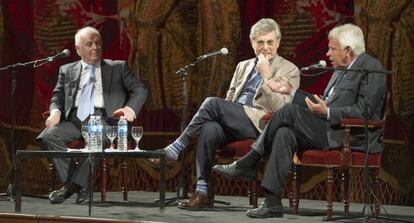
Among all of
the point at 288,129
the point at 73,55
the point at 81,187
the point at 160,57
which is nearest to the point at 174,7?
the point at 160,57

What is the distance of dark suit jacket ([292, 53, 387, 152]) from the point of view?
4.56 m

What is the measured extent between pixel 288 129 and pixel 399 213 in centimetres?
99

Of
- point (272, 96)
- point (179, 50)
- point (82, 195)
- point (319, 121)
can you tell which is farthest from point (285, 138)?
point (179, 50)

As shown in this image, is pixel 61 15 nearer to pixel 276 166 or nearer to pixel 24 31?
pixel 24 31

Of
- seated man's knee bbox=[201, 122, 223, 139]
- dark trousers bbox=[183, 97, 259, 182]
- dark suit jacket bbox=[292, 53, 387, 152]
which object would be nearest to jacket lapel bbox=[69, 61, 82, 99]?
dark trousers bbox=[183, 97, 259, 182]

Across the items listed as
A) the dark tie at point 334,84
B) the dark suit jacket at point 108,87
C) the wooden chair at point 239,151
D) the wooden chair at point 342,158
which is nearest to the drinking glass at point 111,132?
the wooden chair at point 239,151

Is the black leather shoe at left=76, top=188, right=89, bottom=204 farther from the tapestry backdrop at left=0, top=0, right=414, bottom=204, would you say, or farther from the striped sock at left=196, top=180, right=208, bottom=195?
the tapestry backdrop at left=0, top=0, right=414, bottom=204

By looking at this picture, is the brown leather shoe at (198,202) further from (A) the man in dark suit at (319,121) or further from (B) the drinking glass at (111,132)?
(B) the drinking glass at (111,132)

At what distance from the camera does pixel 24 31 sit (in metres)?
7.32

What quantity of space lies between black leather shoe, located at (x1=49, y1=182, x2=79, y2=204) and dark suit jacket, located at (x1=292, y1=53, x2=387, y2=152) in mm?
1749

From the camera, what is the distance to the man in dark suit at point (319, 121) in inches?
177

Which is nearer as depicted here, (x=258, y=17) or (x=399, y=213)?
(x=399, y=213)

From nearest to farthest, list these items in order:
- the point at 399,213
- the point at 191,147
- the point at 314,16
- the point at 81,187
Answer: the point at 399,213
the point at 81,187
the point at 314,16
the point at 191,147

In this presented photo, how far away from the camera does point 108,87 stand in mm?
5828
